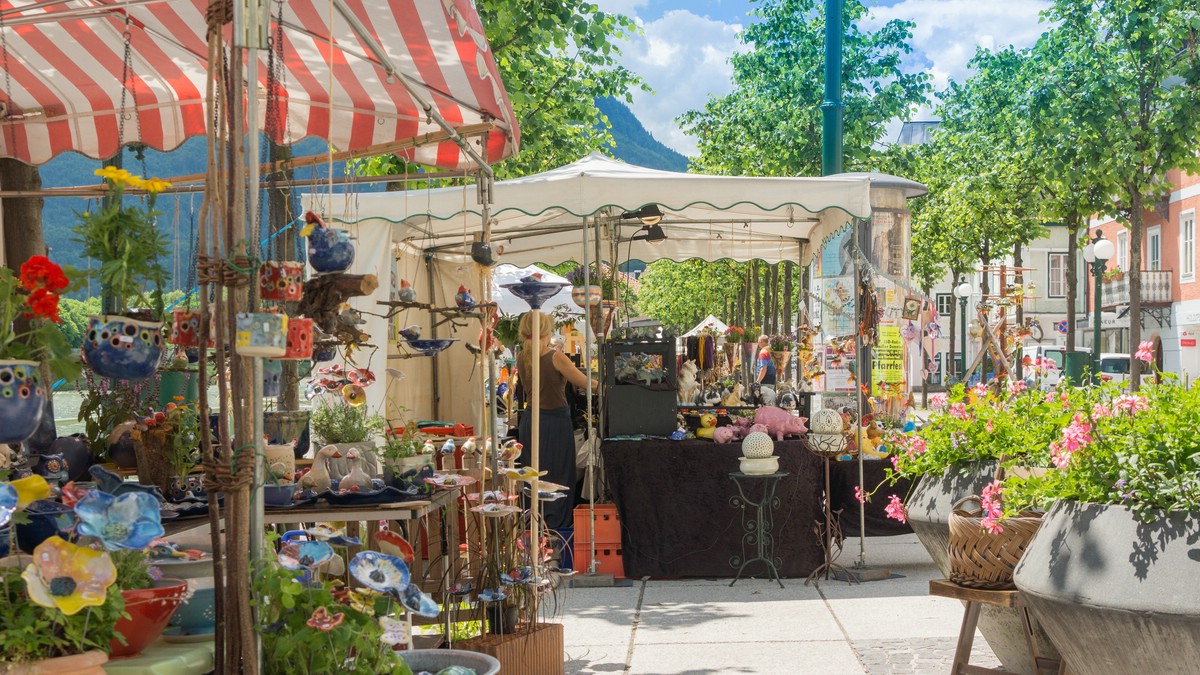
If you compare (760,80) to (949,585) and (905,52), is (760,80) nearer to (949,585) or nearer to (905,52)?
(905,52)

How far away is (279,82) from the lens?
484 cm

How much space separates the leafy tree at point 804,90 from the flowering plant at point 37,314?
18651mm

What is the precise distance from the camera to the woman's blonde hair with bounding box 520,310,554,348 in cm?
720

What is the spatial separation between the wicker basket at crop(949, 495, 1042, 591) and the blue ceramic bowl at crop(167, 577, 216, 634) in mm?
2732

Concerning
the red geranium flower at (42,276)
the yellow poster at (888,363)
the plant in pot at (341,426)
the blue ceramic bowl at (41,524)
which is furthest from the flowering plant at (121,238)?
the yellow poster at (888,363)

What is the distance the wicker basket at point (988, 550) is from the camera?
4.34 m

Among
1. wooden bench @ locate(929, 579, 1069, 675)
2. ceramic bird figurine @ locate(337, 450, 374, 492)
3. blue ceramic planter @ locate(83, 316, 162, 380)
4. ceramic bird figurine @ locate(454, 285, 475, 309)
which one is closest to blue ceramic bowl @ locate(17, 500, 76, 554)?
blue ceramic planter @ locate(83, 316, 162, 380)

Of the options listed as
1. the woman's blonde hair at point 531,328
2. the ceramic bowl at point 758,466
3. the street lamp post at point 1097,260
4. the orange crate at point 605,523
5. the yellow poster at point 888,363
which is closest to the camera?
the woman's blonde hair at point 531,328

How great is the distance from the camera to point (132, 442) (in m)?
4.64

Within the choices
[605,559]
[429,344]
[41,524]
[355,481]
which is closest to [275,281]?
[41,524]

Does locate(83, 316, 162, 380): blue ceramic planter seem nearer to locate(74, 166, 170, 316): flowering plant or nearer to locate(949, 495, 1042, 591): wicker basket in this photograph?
locate(74, 166, 170, 316): flowering plant

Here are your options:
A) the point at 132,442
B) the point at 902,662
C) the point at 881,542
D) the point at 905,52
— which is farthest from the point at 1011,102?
the point at 132,442

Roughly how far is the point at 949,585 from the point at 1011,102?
78.7 ft

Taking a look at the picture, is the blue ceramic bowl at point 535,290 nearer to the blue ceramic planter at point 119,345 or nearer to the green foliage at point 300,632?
the blue ceramic planter at point 119,345
